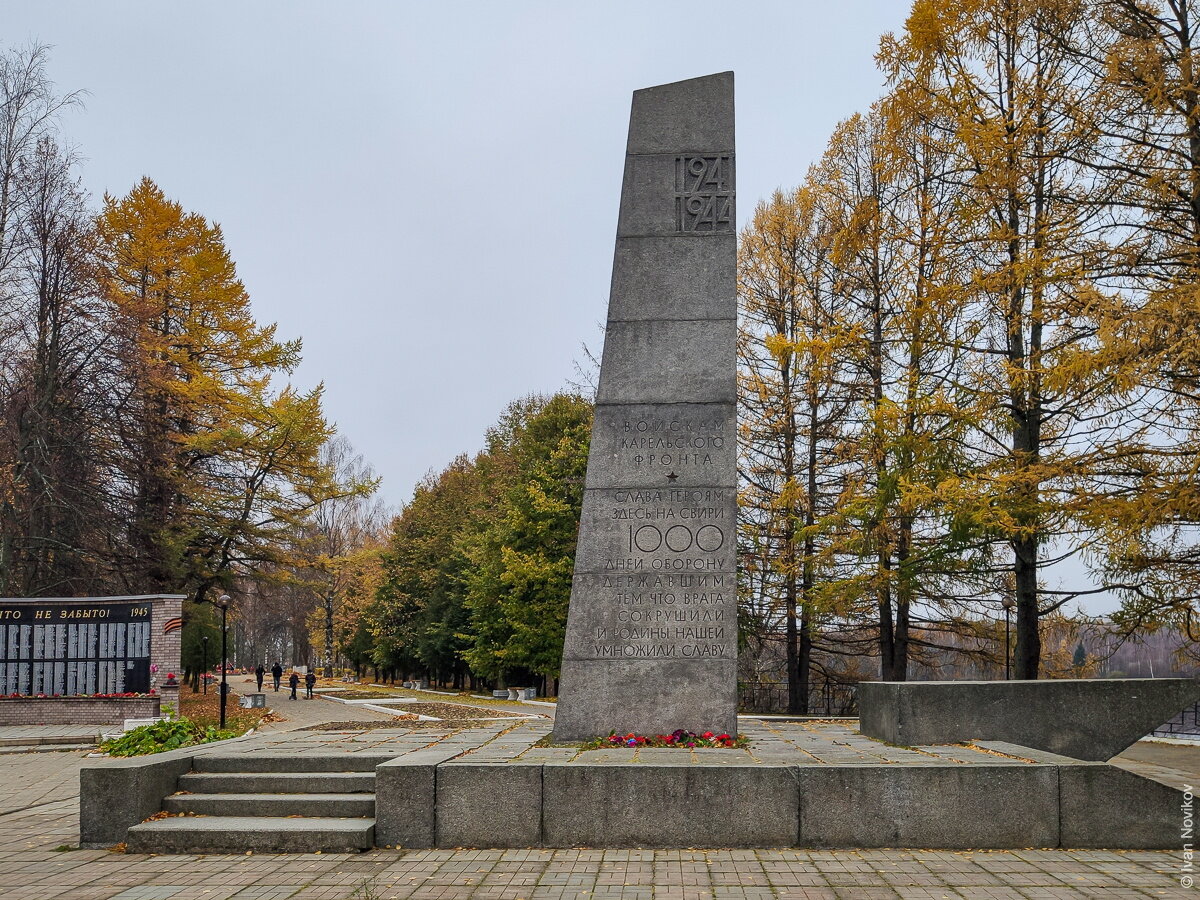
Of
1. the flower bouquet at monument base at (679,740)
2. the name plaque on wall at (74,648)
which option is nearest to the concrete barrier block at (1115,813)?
the flower bouquet at monument base at (679,740)

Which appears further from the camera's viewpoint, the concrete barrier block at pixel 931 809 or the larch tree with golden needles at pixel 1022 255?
the larch tree with golden needles at pixel 1022 255

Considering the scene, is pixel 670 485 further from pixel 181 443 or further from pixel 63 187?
pixel 181 443

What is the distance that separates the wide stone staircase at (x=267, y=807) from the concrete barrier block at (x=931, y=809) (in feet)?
11.5

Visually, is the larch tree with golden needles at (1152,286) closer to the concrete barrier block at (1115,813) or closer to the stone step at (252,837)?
the concrete barrier block at (1115,813)

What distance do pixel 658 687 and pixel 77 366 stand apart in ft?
64.3

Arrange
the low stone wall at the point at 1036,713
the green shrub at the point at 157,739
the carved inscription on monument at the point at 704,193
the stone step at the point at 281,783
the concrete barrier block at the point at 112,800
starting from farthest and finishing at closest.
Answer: the green shrub at the point at 157,739, the carved inscription on monument at the point at 704,193, the low stone wall at the point at 1036,713, the stone step at the point at 281,783, the concrete barrier block at the point at 112,800

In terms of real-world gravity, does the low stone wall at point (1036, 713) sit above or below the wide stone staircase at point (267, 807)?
above

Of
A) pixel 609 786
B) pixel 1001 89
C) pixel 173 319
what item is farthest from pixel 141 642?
pixel 1001 89

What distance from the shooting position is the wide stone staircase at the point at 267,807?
24.1ft

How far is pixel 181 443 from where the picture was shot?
2839 cm

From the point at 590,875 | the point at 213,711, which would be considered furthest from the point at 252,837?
the point at 213,711

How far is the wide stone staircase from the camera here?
24.1ft

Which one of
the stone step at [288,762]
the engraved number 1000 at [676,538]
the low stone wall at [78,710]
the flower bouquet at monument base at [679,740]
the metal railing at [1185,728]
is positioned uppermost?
the engraved number 1000 at [676,538]

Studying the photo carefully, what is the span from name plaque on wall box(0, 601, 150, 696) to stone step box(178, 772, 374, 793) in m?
13.3
